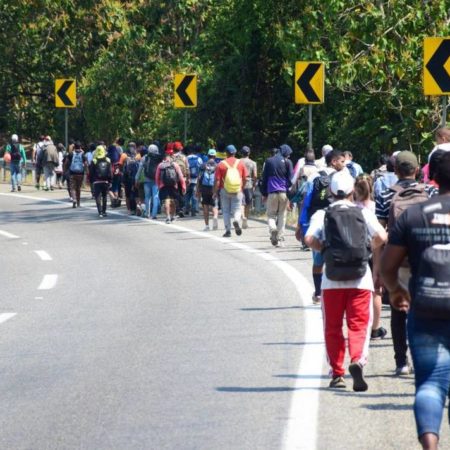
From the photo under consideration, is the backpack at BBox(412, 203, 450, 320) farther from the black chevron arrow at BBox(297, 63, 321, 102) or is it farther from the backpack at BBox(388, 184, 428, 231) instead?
the black chevron arrow at BBox(297, 63, 321, 102)

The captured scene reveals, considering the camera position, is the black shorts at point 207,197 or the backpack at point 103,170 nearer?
the black shorts at point 207,197

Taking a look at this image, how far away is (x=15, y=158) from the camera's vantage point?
39000 mm

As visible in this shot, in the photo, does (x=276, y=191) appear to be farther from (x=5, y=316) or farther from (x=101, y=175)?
(x=5, y=316)

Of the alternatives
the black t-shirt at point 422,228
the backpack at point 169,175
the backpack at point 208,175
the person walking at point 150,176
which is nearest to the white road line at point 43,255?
the backpack at point 208,175

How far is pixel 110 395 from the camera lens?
357 inches

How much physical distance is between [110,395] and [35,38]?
121 ft

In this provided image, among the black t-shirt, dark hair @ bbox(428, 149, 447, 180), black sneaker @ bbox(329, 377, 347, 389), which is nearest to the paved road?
black sneaker @ bbox(329, 377, 347, 389)

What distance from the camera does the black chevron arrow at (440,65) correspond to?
16.5 metres

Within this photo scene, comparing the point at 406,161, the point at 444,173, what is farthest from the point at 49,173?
the point at 444,173

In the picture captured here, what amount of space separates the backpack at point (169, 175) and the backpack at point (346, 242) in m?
17.5

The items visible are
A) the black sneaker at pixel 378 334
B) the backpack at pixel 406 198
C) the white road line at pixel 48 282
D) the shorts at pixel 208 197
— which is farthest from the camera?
the shorts at pixel 208 197

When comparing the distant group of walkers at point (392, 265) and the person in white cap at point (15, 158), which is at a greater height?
the distant group of walkers at point (392, 265)

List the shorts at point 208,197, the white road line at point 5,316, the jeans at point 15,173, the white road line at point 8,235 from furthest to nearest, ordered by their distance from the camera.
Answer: the jeans at point 15,173 < the shorts at point 208,197 < the white road line at point 8,235 < the white road line at point 5,316

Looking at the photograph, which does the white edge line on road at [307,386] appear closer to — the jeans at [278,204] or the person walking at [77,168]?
the jeans at [278,204]
